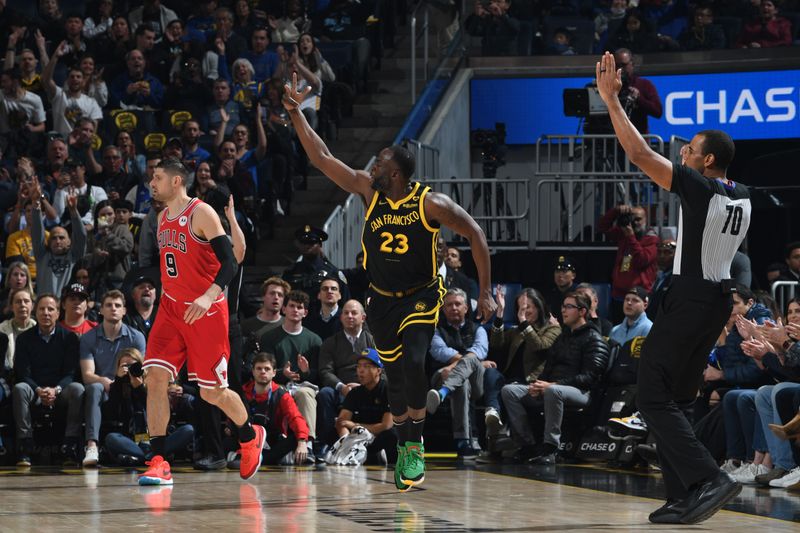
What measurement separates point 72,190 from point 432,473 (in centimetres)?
636

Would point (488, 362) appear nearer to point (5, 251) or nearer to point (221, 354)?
point (221, 354)

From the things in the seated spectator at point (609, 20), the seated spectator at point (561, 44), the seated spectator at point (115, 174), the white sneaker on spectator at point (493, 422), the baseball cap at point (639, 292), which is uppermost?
the seated spectator at point (609, 20)

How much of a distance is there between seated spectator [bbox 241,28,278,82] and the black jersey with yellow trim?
9.35 m

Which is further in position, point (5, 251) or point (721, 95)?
point (721, 95)

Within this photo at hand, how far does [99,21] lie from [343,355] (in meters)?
9.37

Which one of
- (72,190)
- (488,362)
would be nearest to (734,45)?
(488,362)

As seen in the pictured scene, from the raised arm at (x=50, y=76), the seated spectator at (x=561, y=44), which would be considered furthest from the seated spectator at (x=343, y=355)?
the seated spectator at (x=561, y=44)

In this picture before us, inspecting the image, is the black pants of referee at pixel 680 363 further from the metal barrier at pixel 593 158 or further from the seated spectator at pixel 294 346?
the metal barrier at pixel 593 158

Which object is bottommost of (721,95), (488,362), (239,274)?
(488,362)

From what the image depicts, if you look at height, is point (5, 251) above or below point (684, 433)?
above

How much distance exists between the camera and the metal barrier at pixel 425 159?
15.4 meters

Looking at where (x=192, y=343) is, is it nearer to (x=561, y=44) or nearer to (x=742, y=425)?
(x=742, y=425)

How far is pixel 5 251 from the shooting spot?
14.1 metres

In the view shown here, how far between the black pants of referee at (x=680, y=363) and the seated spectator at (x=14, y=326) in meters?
6.61
